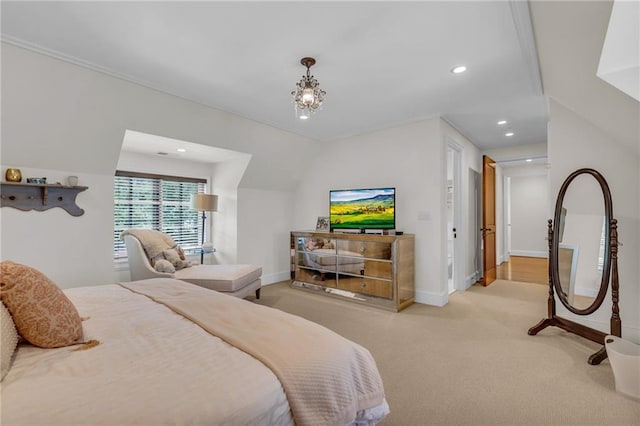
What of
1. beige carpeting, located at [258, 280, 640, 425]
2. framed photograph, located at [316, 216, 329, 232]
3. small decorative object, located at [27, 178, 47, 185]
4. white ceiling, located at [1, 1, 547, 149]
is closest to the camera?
beige carpeting, located at [258, 280, 640, 425]

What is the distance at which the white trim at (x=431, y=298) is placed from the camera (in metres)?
3.79

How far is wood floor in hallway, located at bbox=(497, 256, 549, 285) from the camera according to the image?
17.4 feet

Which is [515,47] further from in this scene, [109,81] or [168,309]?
[109,81]

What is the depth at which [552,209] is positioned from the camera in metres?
3.17

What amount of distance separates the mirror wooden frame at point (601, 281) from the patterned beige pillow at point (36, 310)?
351 cm

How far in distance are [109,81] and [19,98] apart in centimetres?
66

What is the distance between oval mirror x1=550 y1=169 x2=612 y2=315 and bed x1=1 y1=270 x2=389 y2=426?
2516mm

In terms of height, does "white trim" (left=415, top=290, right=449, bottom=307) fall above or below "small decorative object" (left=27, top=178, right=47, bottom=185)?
below

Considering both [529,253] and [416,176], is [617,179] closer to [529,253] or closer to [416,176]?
[416,176]

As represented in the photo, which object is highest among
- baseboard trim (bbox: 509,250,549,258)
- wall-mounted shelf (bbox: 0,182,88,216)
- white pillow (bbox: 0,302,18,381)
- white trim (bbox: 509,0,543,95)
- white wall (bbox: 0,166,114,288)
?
white trim (bbox: 509,0,543,95)

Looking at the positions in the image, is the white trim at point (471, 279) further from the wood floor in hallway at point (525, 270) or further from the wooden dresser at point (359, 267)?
the wooden dresser at point (359, 267)

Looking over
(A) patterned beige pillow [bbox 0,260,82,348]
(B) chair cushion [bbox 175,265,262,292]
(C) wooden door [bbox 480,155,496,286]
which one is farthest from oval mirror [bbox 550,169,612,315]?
(A) patterned beige pillow [bbox 0,260,82,348]

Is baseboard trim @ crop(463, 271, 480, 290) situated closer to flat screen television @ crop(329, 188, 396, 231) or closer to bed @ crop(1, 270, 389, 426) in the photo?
flat screen television @ crop(329, 188, 396, 231)

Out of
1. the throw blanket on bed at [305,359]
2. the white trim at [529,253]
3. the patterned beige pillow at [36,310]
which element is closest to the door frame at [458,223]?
the throw blanket on bed at [305,359]
